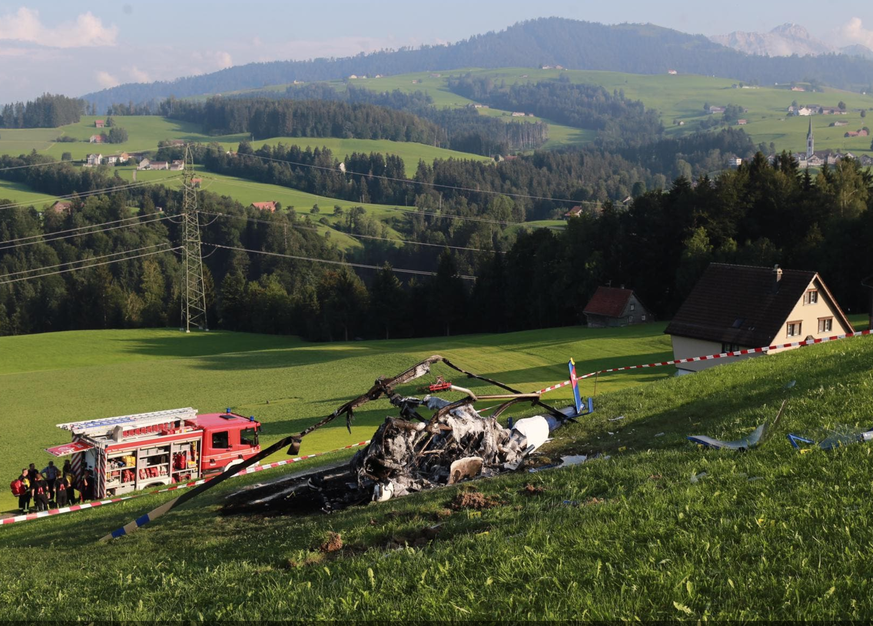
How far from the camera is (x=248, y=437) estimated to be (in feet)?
99.3

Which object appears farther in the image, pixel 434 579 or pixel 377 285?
pixel 377 285

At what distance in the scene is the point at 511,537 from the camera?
10.2m

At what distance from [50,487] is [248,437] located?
677 centimetres

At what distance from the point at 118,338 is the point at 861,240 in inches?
3201

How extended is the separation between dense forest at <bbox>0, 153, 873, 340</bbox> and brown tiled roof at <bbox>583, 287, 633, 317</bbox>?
4859mm

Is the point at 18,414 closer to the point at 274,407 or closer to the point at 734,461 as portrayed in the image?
the point at 274,407

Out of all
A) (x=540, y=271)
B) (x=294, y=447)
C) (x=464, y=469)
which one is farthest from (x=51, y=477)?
(x=540, y=271)

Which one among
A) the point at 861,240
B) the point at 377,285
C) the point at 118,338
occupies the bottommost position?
the point at 118,338

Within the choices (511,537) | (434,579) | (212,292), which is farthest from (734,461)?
(212,292)

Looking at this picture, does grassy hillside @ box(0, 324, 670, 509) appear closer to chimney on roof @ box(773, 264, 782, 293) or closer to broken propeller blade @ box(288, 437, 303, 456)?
chimney on roof @ box(773, 264, 782, 293)

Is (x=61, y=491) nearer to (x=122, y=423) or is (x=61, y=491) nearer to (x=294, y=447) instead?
(x=122, y=423)

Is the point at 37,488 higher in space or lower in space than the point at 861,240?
lower

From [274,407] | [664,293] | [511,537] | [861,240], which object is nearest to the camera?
[511,537]

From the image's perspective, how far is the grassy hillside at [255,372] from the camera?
46.2 m
